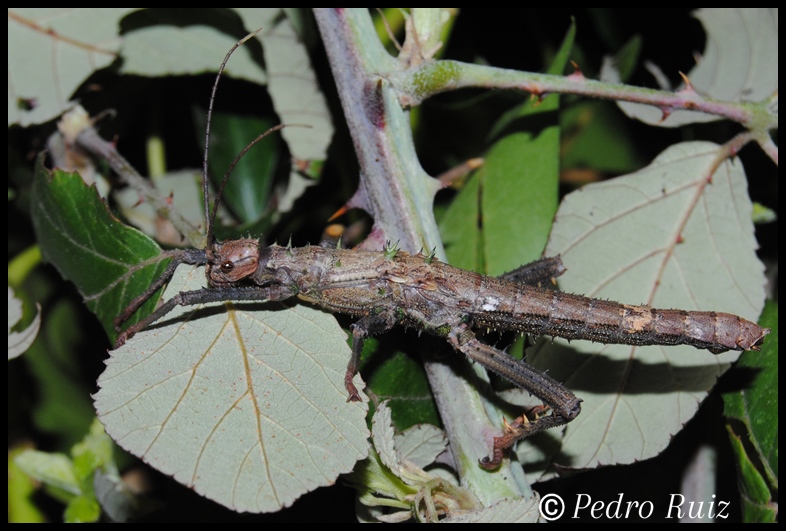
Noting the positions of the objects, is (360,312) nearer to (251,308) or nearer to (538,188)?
(251,308)

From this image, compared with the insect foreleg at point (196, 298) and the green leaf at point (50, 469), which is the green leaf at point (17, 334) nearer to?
the insect foreleg at point (196, 298)

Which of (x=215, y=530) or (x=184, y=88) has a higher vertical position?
(x=184, y=88)

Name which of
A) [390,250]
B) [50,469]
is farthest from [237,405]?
[50,469]

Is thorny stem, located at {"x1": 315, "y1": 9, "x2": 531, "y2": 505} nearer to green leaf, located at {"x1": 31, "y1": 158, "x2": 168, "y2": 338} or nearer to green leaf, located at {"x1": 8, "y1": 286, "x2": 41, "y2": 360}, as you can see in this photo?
green leaf, located at {"x1": 31, "y1": 158, "x2": 168, "y2": 338}

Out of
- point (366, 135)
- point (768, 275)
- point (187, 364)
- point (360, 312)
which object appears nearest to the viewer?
point (187, 364)

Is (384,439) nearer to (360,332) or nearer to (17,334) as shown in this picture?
(360,332)

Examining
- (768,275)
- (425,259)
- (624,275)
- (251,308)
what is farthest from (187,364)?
(768,275)

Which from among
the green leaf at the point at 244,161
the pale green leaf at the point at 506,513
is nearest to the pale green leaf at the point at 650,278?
the pale green leaf at the point at 506,513

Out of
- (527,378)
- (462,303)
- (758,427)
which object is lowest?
(758,427)
